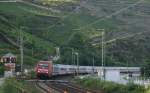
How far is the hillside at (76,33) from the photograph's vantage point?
145375 mm

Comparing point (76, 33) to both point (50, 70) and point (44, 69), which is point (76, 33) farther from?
point (44, 69)

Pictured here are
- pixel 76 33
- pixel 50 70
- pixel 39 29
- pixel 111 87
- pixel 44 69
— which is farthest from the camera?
pixel 39 29

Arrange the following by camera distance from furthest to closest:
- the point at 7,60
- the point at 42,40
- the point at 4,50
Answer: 1. the point at 42,40
2. the point at 4,50
3. the point at 7,60

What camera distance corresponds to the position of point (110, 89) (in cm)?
6550

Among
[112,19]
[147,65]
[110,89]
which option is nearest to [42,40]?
[112,19]

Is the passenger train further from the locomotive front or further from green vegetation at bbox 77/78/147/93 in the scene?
green vegetation at bbox 77/78/147/93

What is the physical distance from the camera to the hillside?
145375mm

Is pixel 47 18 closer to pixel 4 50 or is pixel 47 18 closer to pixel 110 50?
pixel 110 50

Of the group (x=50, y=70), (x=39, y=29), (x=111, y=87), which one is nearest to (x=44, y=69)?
(x=50, y=70)

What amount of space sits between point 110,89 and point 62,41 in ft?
336

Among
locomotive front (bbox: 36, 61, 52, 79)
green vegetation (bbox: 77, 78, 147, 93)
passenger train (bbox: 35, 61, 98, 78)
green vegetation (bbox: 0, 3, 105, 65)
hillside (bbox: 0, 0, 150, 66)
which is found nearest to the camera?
green vegetation (bbox: 77, 78, 147, 93)

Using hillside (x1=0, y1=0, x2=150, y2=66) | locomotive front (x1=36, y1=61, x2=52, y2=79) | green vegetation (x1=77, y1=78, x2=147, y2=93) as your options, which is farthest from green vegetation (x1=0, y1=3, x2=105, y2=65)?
green vegetation (x1=77, y1=78, x2=147, y2=93)

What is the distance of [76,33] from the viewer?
167 metres

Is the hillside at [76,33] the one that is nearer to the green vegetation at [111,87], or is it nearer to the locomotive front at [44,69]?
the locomotive front at [44,69]
